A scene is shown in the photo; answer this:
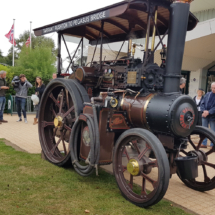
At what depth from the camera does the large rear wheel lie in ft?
14.2

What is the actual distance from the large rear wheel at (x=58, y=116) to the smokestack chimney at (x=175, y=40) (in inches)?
52.1

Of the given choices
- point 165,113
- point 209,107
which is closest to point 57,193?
point 165,113

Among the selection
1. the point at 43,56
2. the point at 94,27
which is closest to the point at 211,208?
the point at 94,27

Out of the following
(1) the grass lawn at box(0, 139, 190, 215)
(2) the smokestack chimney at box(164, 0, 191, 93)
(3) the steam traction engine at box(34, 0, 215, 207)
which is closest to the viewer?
(1) the grass lawn at box(0, 139, 190, 215)

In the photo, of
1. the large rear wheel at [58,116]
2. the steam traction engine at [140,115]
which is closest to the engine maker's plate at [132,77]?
the steam traction engine at [140,115]

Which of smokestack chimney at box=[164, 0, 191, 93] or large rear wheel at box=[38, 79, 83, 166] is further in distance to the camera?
large rear wheel at box=[38, 79, 83, 166]

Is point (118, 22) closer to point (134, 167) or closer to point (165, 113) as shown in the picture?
point (165, 113)

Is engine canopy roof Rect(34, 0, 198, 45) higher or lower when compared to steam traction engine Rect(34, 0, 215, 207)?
higher

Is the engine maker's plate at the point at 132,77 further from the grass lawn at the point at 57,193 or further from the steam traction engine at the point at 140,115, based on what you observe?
the grass lawn at the point at 57,193

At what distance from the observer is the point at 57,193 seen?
11.5 ft

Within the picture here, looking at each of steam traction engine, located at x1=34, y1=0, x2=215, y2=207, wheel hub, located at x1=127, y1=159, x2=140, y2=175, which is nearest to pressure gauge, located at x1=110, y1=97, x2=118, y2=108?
steam traction engine, located at x1=34, y1=0, x2=215, y2=207

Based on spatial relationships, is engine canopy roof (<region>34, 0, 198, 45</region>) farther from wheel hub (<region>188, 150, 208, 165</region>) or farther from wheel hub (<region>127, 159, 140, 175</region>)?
wheel hub (<region>188, 150, 208, 165</region>)

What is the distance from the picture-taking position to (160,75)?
3.62m

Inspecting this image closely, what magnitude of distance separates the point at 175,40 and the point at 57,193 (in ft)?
7.65
